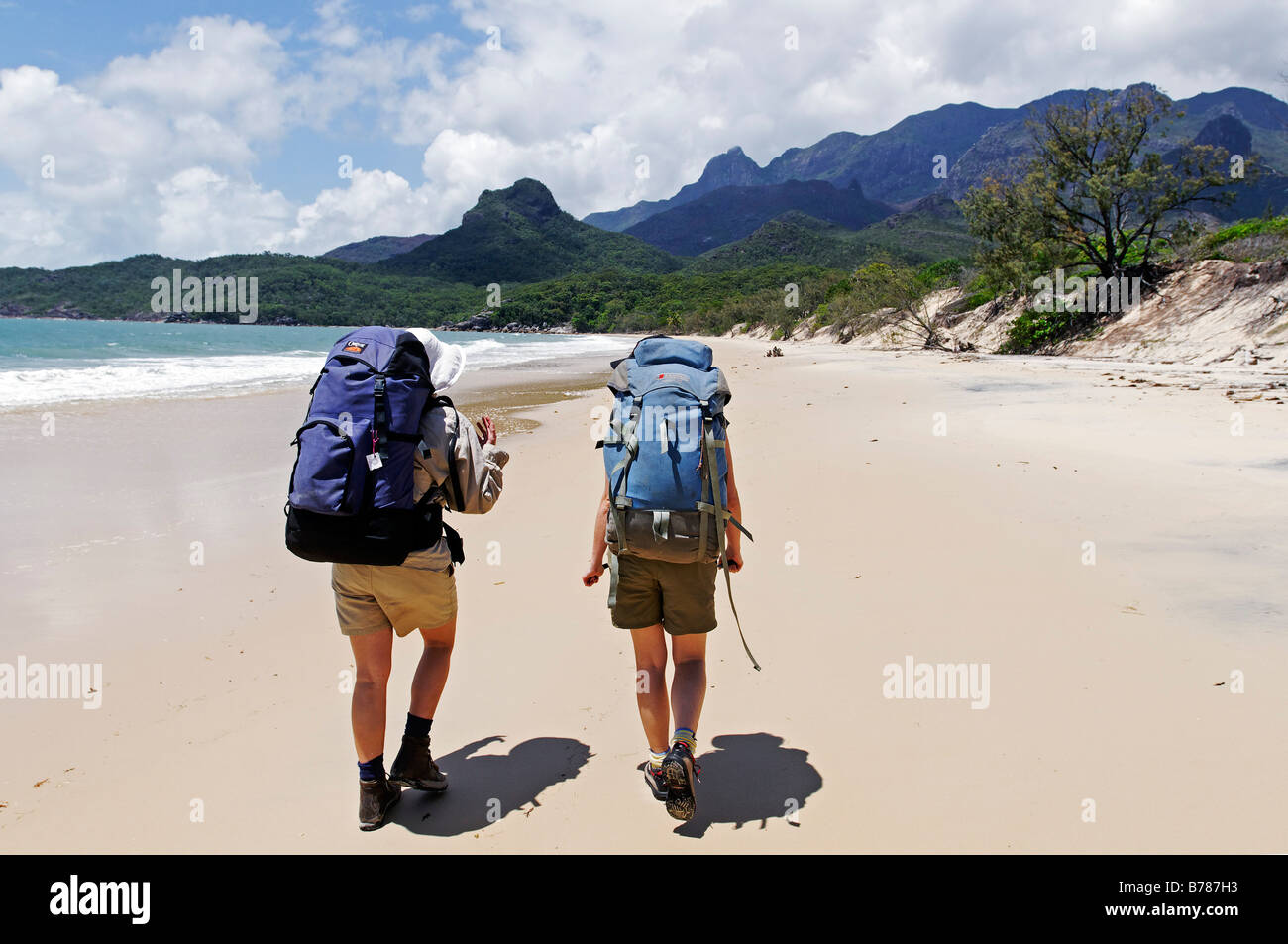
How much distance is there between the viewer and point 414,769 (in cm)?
278

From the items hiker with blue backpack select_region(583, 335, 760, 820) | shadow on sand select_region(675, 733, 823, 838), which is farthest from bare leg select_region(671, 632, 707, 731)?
shadow on sand select_region(675, 733, 823, 838)

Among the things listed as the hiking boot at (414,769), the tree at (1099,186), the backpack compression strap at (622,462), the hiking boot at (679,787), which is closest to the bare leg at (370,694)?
the hiking boot at (414,769)

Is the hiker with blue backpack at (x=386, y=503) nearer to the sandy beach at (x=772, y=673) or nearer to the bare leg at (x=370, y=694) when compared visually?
the bare leg at (x=370, y=694)

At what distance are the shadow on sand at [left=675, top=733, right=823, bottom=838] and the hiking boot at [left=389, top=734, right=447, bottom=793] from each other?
0.93 meters

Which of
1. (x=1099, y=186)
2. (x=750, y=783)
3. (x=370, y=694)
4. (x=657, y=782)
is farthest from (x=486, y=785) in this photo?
(x=1099, y=186)

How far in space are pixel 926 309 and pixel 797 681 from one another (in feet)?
99.8

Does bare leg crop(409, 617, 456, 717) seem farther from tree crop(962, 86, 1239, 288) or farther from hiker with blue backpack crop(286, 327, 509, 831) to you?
tree crop(962, 86, 1239, 288)

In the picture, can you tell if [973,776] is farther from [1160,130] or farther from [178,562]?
→ [1160,130]

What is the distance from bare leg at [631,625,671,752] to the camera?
8.85 ft

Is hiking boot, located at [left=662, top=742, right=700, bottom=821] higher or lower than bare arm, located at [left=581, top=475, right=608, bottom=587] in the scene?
lower

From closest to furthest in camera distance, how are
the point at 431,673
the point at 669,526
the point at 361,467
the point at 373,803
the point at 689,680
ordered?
the point at 361,467
the point at 669,526
the point at 373,803
the point at 689,680
the point at 431,673

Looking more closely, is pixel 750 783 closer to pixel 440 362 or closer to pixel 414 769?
pixel 414 769

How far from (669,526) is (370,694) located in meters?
1.21

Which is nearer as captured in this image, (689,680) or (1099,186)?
(689,680)
